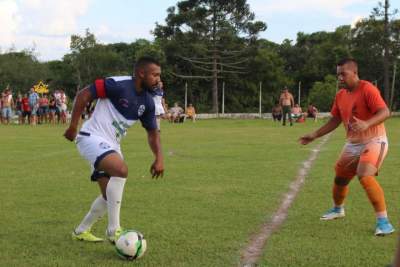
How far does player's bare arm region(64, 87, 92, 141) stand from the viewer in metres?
5.40

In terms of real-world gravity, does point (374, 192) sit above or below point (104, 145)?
below

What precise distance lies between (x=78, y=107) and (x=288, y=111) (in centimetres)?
2494

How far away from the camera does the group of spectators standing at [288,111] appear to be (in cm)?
2944


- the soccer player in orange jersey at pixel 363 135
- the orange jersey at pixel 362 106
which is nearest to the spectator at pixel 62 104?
the soccer player in orange jersey at pixel 363 135

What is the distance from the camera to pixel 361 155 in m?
6.50

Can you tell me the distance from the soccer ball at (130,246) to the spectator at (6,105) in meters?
27.2

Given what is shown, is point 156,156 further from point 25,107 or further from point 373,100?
point 25,107

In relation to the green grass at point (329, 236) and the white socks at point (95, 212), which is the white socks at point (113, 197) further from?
the green grass at point (329, 236)

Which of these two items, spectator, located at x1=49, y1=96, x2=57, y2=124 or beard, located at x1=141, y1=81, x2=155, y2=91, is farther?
spectator, located at x1=49, y1=96, x2=57, y2=124

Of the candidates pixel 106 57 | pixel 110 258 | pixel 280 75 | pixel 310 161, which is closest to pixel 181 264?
pixel 110 258

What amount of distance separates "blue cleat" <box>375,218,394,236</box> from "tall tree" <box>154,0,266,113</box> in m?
54.7

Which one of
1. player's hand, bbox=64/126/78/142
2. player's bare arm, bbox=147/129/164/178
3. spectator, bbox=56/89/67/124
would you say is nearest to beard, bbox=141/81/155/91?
player's bare arm, bbox=147/129/164/178

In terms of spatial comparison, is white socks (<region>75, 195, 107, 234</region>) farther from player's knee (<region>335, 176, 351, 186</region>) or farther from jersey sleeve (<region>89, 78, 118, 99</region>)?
player's knee (<region>335, 176, 351, 186</region>)

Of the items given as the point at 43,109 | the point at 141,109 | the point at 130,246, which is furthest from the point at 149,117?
the point at 43,109
